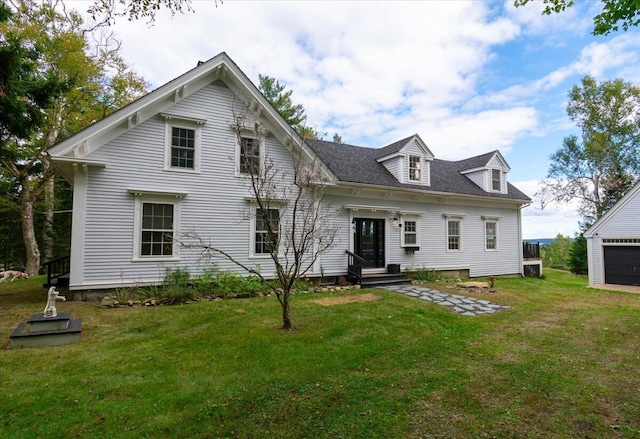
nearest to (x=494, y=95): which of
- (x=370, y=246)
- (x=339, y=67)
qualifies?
(x=339, y=67)

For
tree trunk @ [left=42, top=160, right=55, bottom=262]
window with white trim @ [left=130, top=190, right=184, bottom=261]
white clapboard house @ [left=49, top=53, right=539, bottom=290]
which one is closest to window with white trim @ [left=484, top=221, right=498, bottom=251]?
white clapboard house @ [left=49, top=53, right=539, bottom=290]

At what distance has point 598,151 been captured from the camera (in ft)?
85.5

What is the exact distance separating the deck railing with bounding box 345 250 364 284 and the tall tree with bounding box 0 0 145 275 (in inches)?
583

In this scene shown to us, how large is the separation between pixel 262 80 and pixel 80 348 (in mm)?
25809

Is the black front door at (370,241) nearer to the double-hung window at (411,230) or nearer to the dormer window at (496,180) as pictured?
the double-hung window at (411,230)

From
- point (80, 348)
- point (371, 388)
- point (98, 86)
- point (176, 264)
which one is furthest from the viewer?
point (98, 86)

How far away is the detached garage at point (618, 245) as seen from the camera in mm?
14930

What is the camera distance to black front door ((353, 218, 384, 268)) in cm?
1321

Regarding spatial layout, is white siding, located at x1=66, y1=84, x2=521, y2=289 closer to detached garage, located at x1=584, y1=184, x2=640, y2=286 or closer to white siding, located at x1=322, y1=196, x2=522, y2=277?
white siding, located at x1=322, y1=196, x2=522, y2=277

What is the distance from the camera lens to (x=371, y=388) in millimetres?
4105

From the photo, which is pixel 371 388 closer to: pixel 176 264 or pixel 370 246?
pixel 176 264

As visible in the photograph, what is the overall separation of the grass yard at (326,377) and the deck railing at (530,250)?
1049 cm

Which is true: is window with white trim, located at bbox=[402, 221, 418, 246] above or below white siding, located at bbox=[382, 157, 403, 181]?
below

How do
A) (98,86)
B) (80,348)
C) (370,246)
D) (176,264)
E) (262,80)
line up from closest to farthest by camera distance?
(80,348) → (176,264) → (370,246) → (98,86) → (262,80)
